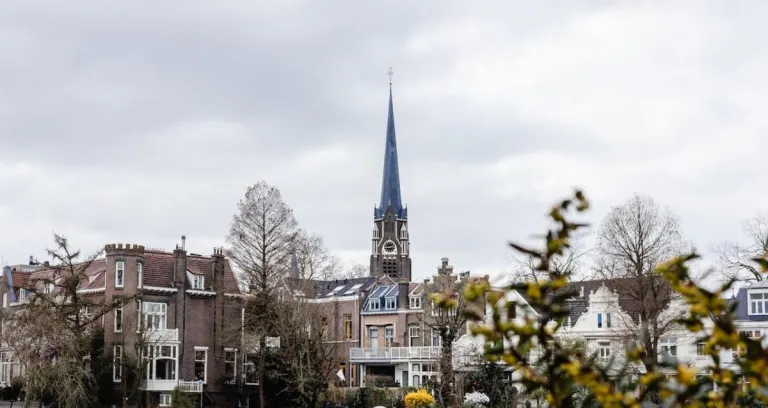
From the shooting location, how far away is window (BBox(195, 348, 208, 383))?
5628 cm

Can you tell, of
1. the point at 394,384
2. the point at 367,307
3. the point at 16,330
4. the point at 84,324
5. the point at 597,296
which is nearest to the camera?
the point at 16,330

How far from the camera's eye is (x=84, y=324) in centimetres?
4841

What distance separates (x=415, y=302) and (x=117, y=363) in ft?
73.4

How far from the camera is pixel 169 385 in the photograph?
5306 cm

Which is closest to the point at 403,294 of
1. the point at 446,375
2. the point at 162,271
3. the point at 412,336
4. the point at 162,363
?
the point at 412,336

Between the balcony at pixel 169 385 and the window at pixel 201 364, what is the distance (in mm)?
1411

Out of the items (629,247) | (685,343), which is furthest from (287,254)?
(685,343)

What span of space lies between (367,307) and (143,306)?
2102cm

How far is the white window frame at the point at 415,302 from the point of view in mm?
66438

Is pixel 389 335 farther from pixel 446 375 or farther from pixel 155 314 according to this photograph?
pixel 446 375

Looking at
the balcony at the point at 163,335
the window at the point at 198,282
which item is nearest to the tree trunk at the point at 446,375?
the balcony at the point at 163,335

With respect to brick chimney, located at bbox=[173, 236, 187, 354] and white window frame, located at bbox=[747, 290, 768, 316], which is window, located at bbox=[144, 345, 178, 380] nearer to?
brick chimney, located at bbox=[173, 236, 187, 354]

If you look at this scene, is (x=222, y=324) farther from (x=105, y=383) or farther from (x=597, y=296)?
(x=597, y=296)

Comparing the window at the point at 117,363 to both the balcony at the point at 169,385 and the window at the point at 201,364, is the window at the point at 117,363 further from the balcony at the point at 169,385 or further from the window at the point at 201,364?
the window at the point at 201,364
